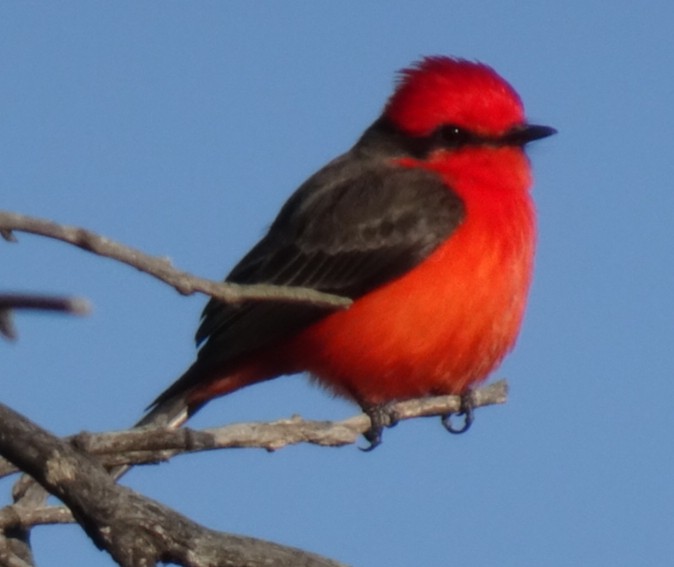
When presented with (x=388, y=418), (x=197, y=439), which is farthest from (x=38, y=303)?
(x=388, y=418)

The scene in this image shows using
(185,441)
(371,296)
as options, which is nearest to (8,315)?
(185,441)

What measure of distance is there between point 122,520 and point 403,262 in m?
3.69

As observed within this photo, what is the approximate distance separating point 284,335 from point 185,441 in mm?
3314

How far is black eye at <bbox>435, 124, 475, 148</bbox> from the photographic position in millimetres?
6570

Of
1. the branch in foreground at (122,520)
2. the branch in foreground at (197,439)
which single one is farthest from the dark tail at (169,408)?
the branch in foreground at (122,520)

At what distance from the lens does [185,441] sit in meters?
2.66

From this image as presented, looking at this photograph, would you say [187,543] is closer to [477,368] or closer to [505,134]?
[477,368]

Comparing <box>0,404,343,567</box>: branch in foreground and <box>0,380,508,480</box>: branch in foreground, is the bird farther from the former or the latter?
<box>0,404,343,567</box>: branch in foreground

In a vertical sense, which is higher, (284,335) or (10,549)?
(10,549)

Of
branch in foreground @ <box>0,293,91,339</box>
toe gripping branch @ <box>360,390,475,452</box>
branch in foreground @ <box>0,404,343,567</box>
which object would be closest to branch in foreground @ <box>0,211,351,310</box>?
branch in foreground @ <box>0,404,343,567</box>

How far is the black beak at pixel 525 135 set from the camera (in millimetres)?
6547

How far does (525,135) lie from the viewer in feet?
21.5

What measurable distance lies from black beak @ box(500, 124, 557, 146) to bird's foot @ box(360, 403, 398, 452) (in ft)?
5.41

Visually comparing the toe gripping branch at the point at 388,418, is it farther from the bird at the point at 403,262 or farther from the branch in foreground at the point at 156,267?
the branch in foreground at the point at 156,267
